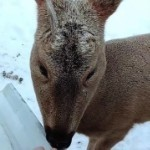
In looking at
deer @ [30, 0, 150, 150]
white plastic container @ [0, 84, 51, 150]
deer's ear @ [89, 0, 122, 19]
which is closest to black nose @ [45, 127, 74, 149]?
deer @ [30, 0, 150, 150]

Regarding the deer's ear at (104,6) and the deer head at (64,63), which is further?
the deer's ear at (104,6)

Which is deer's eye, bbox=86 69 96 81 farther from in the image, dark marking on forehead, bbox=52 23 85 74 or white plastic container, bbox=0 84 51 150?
white plastic container, bbox=0 84 51 150

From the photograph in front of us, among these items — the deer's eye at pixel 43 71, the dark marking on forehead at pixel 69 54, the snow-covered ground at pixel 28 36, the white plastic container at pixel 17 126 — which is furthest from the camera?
the snow-covered ground at pixel 28 36

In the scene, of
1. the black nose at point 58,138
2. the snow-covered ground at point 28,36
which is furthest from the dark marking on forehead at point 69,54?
the snow-covered ground at point 28,36

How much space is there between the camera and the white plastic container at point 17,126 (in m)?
3.46

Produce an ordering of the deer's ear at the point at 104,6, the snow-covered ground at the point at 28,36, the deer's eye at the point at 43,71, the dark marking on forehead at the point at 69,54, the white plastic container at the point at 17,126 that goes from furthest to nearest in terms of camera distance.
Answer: the snow-covered ground at the point at 28,36 → the white plastic container at the point at 17,126 → the deer's ear at the point at 104,6 → the deer's eye at the point at 43,71 → the dark marking on forehead at the point at 69,54

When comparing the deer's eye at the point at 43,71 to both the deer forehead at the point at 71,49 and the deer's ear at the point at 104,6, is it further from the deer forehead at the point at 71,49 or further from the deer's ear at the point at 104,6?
the deer's ear at the point at 104,6

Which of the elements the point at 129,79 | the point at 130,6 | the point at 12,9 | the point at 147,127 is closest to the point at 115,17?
the point at 130,6

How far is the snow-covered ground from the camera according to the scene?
484 cm

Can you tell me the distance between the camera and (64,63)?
8.61ft

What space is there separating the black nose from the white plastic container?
66cm

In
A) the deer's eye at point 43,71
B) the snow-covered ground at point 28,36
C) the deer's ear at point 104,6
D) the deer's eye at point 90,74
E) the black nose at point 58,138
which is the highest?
the deer's ear at point 104,6

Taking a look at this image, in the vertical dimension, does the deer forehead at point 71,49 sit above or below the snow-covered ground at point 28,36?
above

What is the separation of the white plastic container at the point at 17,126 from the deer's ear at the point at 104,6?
99 centimetres
